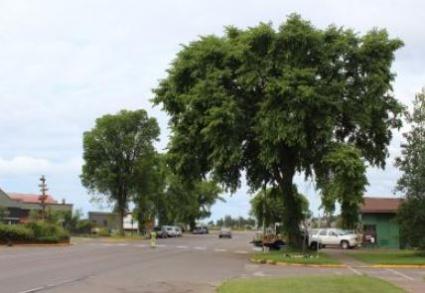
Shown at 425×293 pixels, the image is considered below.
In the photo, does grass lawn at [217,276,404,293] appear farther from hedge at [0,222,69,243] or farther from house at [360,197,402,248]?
house at [360,197,402,248]

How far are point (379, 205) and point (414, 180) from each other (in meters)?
22.3

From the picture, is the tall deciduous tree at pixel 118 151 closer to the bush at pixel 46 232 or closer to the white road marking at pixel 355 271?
the bush at pixel 46 232

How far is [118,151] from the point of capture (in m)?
93.9

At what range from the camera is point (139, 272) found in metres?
28.3

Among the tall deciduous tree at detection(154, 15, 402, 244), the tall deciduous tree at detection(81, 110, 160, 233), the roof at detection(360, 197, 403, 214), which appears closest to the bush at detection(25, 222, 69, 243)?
the tall deciduous tree at detection(154, 15, 402, 244)

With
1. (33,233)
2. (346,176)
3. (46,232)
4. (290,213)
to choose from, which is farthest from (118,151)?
(346,176)

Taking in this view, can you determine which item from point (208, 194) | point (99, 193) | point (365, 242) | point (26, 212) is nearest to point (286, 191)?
point (365, 242)

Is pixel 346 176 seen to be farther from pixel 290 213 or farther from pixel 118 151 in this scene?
pixel 118 151

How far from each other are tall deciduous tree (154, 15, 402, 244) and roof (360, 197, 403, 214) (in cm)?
1408

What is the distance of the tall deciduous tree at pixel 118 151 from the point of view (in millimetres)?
93812

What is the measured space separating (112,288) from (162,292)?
5.45 feet

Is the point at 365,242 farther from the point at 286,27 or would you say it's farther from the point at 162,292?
the point at 162,292

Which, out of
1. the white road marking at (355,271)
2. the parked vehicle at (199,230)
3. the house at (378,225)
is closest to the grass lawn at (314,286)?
the white road marking at (355,271)

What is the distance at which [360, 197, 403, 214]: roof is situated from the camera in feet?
200
